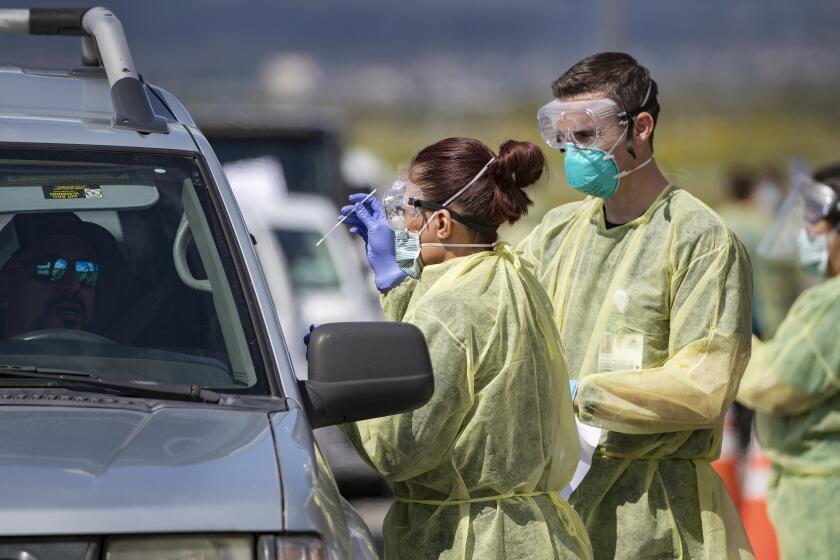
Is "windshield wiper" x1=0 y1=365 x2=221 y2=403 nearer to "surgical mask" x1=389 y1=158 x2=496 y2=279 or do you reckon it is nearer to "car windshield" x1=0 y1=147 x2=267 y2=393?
"car windshield" x1=0 y1=147 x2=267 y2=393

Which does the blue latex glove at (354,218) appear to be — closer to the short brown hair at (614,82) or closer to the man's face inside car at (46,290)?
the short brown hair at (614,82)

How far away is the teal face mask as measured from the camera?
5602mm

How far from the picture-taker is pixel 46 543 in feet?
7.79

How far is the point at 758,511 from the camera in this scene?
7.37 m

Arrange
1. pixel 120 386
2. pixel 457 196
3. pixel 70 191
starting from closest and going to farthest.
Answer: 1. pixel 120 386
2. pixel 70 191
3. pixel 457 196

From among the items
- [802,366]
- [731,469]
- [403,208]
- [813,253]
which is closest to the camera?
[403,208]

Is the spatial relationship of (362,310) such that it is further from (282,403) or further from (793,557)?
(282,403)

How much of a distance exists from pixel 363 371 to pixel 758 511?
486 centimetres

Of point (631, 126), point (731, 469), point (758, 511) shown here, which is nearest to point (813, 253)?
point (631, 126)

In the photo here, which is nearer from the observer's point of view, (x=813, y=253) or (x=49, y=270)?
(x=49, y=270)

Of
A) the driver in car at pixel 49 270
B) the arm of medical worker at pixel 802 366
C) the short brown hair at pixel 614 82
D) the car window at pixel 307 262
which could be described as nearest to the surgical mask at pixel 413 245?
the short brown hair at pixel 614 82

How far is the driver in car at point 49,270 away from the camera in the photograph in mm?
3244

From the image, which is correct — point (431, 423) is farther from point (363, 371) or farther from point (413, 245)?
point (413, 245)

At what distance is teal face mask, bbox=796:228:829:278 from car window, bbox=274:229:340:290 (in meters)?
6.05
